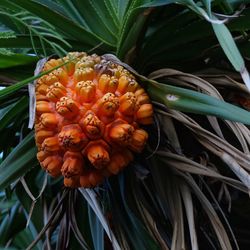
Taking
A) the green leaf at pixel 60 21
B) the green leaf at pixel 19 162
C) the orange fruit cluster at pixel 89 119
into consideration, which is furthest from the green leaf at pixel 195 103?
the green leaf at pixel 19 162

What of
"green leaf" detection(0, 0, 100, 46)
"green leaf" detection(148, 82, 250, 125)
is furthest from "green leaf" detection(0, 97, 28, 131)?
"green leaf" detection(148, 82, 250, 125)

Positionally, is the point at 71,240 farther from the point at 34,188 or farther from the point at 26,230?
the point at 26,230

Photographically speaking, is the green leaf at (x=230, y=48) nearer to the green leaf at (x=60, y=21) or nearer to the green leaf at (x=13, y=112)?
the green leaf at (x=60, y=21)

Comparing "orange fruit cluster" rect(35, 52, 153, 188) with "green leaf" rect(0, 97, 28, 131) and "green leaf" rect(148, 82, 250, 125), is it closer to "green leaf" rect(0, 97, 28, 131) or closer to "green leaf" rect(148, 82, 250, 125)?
"green leaf" rect(148, 82, 250, 125)

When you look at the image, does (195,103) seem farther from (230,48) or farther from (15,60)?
(15,60)

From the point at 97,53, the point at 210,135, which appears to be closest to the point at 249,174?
the point at 210,135

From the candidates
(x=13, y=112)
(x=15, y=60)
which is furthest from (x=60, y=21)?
(x=13, y=112)
